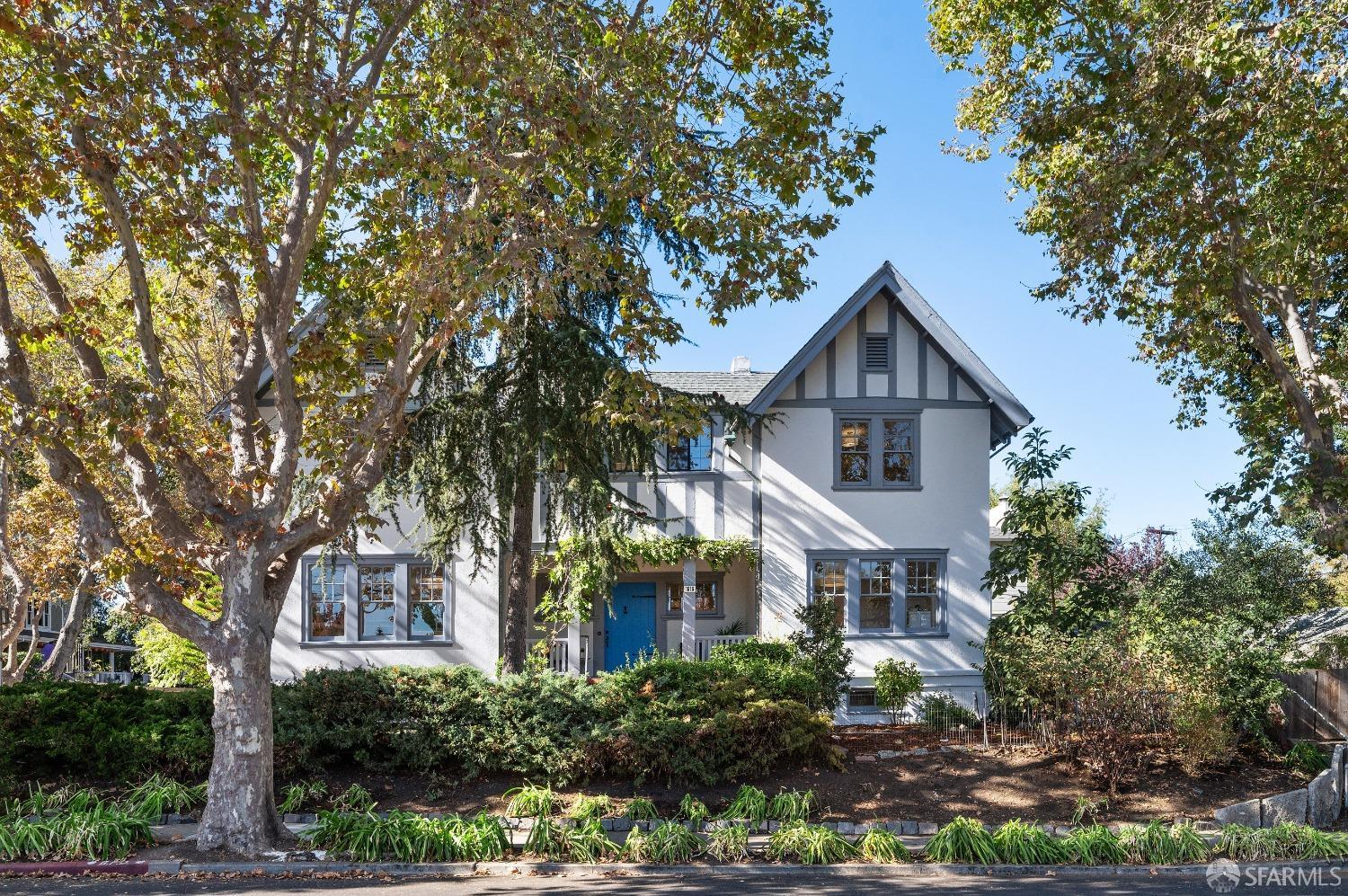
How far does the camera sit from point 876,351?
19.9 m

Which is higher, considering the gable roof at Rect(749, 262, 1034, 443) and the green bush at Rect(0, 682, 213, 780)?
the gable roof at Rect(749, 262, 1034, 443)

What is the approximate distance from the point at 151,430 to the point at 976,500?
15227 millimetres

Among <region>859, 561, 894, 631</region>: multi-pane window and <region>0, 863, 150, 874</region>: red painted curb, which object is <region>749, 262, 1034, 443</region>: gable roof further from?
<region>0, 863, 150, 874</region>: red painted curb

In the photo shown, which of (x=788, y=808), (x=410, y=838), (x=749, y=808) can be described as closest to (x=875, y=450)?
(x=788, y=808)

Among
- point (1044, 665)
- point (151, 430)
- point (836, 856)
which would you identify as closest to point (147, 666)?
point (151, 430)

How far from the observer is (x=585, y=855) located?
993cm

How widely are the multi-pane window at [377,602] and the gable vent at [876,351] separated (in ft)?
34.7

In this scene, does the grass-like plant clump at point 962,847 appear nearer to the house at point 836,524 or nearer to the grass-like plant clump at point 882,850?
the grass-like plant clump at point 882,850

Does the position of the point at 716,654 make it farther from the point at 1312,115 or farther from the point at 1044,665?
the point at 1312,115

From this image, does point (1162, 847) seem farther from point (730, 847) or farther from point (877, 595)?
point (877, 595)

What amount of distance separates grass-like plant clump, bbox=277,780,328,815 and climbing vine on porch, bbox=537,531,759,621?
5114mm

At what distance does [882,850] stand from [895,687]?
27.4 ft

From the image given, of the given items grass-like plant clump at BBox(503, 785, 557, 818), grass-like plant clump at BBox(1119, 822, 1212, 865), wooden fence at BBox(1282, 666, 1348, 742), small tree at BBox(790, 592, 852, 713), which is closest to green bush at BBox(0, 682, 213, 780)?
grass-like plant clump at BBox(503, 785, 557, 818)

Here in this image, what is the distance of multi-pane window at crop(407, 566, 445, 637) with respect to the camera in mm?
19359
